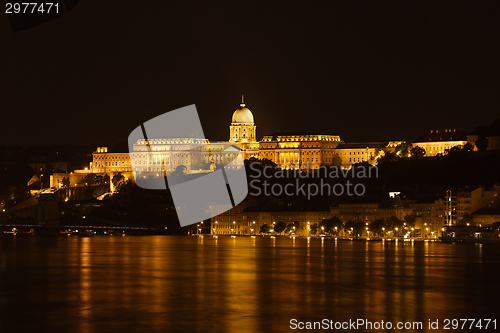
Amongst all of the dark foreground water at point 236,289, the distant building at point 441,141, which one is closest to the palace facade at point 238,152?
the distant building at point 441,141

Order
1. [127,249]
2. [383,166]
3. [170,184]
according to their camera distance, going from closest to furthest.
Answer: [127,249] → [383,166] → [170,184]

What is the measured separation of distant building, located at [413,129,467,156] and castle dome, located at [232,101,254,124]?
21.9m

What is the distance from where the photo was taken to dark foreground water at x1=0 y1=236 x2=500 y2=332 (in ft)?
78.1

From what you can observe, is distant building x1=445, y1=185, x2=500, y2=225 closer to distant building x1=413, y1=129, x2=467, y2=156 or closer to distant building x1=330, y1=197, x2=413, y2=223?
distant building x1=330, y1=197, x2=413, y2=223

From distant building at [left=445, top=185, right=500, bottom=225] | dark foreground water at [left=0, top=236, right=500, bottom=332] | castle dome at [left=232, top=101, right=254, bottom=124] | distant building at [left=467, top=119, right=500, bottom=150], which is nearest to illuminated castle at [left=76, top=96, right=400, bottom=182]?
castle dome at [left=232, top=101, right=254, bottom=124]

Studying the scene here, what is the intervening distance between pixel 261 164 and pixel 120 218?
17.4 metres

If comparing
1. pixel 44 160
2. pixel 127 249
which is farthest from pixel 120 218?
pixel 44 160

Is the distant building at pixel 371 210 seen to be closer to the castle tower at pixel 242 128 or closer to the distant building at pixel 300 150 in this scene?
the distant building at pixel 300 150

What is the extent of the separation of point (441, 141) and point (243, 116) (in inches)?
1011

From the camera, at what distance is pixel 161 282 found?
32.7 m

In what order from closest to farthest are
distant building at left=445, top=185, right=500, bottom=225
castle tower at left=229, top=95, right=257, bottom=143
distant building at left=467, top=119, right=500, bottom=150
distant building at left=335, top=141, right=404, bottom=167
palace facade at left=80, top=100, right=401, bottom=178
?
distant building at left=445, top=185, right=500, bottom=225
distant building at left=467, top=119, right=500, bottom=150
distant building at left=335, top=141, right=404, bottom=167
palace facade at left=80, top=100, right=401, bottom=178
castle tower at left=229, top=95, right=257, bottom=143

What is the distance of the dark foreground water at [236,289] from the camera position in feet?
78.1

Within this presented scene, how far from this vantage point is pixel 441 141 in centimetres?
9638

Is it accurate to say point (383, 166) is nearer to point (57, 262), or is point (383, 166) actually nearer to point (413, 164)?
point (413, 164)
